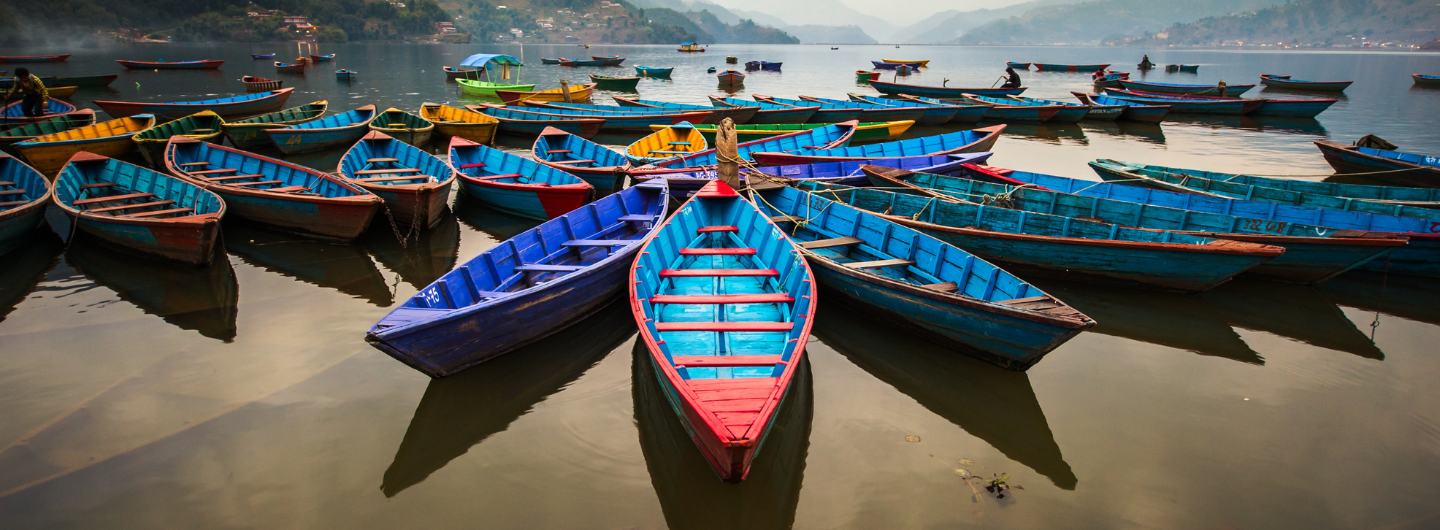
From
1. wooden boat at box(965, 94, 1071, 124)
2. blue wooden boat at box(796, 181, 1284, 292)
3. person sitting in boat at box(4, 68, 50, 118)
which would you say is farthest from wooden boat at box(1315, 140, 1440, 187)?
person sitting in boat at box(4, 68, 50, 118)

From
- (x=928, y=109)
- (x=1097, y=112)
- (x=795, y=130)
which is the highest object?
(x=1097, y=112)

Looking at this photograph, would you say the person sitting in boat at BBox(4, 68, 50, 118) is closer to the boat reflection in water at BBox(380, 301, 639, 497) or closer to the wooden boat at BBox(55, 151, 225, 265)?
the wooden boat at BBox(55, 151, 225, 265)

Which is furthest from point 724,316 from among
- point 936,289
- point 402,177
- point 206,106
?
point 206,106

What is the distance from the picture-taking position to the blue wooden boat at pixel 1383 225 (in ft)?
28.8

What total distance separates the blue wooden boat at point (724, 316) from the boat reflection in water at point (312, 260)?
439cm

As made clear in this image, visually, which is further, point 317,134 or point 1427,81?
point 1427,81

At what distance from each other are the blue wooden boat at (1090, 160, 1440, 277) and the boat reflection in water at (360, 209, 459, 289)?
13.5 meters

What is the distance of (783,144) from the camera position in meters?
16.7

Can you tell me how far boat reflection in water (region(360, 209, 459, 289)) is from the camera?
996 cm

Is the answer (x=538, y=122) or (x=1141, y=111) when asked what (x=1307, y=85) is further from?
(x=538, y=122)

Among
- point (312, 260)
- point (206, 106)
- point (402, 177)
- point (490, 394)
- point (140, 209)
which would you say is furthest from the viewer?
point (206, 106)

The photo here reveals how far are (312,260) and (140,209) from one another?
349cm

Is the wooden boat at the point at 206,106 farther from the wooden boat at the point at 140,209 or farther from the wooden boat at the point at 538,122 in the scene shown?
the wooden boat at the point at 140,209

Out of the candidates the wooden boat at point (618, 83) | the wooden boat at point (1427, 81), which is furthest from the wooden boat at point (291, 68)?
the wooden boat at point (1427, 81)
